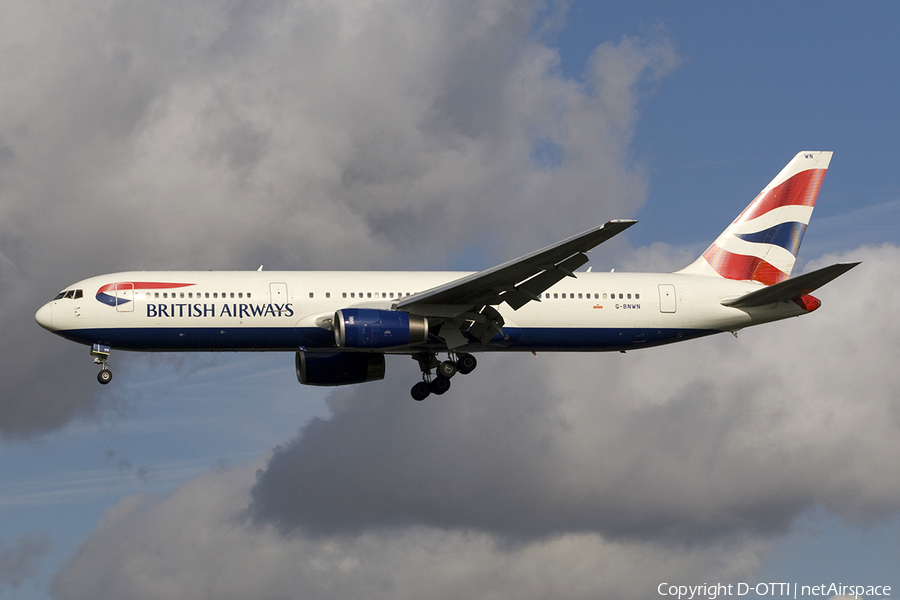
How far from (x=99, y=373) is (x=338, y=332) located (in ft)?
32.6

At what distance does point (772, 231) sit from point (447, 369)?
56.0 feet

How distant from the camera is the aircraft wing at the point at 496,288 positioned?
36.8m

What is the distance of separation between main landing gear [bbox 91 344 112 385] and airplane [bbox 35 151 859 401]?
0.04 metres

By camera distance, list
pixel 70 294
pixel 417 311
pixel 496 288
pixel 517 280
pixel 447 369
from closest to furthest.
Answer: pixel 517 280
pixel 496 288
pixel 417 311
pixel 70 294
pixel 447 369

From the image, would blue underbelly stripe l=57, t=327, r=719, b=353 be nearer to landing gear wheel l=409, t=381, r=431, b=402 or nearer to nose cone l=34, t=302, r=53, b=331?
nose cone l=34, t=302, r=53, b=331

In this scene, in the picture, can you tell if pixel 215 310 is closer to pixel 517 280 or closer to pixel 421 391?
pixel 421 391

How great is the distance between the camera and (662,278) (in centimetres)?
4588

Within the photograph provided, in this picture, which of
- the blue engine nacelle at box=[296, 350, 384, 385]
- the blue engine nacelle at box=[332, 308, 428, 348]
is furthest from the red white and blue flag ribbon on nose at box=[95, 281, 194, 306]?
the blue engine nacelle at box=[332, 308, 428, 348]

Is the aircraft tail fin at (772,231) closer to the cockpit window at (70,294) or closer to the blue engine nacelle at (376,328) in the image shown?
the blue engine nacelle at (376,328)

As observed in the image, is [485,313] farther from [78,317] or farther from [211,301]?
[78,317]

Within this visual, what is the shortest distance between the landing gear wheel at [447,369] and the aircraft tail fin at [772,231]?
12.1 metres

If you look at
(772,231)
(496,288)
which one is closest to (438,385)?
(496,288)

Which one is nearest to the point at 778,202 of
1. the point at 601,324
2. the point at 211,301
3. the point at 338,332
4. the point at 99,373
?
the point at 601,324

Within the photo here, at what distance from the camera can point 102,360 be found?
41.3 m
